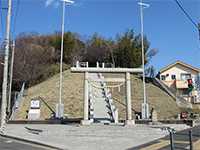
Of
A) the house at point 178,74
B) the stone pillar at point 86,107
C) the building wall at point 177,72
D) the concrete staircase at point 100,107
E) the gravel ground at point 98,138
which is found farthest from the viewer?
the building wall at point 177,72

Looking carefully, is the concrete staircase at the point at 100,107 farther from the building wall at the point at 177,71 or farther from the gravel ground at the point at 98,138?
the building wall at the point at 177,71

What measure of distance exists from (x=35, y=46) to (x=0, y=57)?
Answer: 680 cm

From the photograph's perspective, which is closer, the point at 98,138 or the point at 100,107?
the point at 98,138

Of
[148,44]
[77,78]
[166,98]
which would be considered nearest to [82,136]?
[166,98]

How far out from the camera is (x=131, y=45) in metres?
60.6

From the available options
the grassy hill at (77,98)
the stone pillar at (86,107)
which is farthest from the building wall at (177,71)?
the stone pillar at (86,107)

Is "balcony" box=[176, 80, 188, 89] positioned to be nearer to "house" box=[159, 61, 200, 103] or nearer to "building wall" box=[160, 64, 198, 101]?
"house" box=[159, 61, 200, 103]

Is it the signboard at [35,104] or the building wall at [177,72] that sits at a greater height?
the building wall at [177,72]

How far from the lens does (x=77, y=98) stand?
39438mm

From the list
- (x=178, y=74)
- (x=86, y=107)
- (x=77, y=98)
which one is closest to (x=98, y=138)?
(x=86, y=107)

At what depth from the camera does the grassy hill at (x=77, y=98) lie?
3553 cm

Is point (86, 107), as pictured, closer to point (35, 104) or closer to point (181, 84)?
point (35, 104)

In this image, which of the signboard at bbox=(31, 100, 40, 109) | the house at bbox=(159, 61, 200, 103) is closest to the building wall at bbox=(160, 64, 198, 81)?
the house at bbox=(159, 61, 200, 103)

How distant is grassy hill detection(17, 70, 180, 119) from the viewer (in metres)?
35.5
